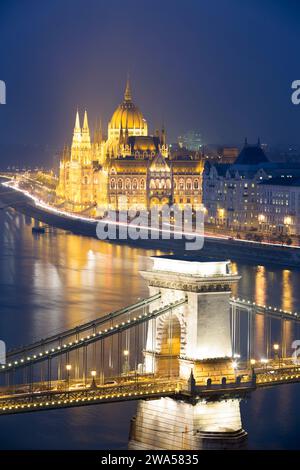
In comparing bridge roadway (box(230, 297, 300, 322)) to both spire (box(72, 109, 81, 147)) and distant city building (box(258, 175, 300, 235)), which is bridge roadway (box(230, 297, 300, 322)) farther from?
spire (box(72, 109, 81, 147))

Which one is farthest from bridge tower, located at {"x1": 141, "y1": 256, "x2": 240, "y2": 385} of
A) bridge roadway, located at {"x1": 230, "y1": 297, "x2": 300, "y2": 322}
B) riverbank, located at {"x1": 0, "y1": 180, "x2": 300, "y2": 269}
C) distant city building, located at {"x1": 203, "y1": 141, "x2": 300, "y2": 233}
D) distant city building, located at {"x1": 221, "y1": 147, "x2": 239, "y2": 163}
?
distant city building, located at {"x1": 221, "y1": 147, "x2": 239, "y2": 163}

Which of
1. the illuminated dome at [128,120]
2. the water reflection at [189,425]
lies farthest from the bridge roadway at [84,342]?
the illuminated dome at [128,120]

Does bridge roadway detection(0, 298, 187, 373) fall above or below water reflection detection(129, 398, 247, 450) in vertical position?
above

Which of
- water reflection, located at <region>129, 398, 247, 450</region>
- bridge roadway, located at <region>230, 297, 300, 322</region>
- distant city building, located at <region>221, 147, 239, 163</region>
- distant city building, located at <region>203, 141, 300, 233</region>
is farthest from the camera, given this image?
distant city building, located at <region>221, 147, 239, 163</region>

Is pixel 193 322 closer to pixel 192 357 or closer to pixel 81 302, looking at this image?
pixel 192 357

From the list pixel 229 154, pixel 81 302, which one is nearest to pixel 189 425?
pixel 81 302

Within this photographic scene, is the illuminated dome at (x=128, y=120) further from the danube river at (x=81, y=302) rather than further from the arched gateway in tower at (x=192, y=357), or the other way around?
the arched gateway in tower at (x=192, y=357)
